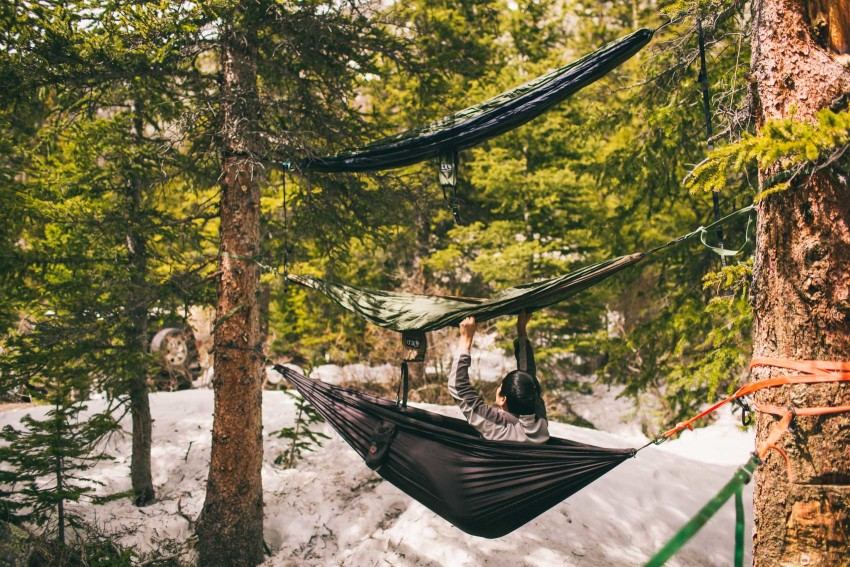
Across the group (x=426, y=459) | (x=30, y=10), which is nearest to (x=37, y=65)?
(x=30, y=10)

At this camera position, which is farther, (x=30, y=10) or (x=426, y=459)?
(x=30, y=10)

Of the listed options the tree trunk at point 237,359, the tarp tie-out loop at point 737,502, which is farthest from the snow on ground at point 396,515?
the tarp tie-out loop at point 737,502

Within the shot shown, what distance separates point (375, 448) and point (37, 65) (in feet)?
11.1

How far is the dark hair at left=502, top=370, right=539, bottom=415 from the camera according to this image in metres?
2.99

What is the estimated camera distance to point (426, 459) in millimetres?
3080

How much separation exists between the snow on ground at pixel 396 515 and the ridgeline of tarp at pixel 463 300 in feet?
5.57

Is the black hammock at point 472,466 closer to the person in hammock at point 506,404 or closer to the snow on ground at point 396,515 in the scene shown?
the person in hammock at point 506,404

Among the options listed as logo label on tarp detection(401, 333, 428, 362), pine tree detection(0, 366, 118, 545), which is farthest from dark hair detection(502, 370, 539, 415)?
pine tree detection(0, 366, 118, 545)

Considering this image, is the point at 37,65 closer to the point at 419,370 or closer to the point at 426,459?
the point at 426,459

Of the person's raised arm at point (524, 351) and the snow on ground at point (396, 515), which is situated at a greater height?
the person's raised arm at point (524, 351)

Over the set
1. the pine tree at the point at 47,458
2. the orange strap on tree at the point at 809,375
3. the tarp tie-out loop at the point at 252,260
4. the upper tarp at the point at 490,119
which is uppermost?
the upper tarp at the point at 490,119

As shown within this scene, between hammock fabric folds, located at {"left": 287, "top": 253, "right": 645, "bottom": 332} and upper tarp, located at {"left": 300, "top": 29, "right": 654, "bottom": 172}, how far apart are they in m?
0.86

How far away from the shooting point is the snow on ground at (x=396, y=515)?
388 centimetres

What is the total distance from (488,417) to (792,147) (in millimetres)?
1861
